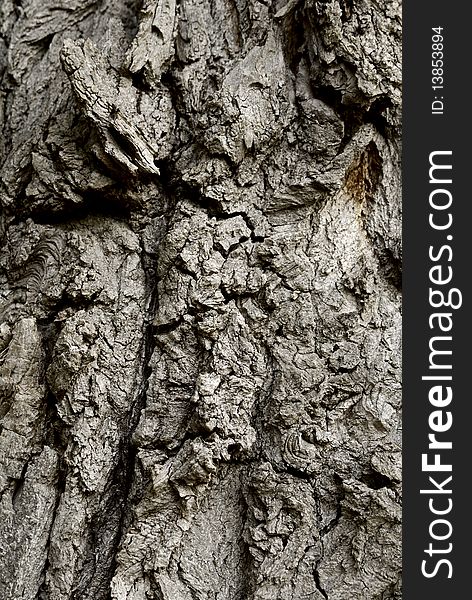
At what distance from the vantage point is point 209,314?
151cm

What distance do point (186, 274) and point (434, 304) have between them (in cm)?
50

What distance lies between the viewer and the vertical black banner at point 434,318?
1434mm

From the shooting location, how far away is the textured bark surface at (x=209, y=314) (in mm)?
1451

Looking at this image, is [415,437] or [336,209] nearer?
[415,437]

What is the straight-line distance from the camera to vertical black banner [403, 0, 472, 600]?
143 centimetres

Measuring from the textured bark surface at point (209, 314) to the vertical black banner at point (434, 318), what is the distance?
0.12 feet

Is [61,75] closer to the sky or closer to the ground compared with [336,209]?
closer to the sky

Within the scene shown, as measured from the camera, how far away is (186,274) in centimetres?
154

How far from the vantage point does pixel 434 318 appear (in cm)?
151

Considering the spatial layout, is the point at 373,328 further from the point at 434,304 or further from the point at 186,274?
the point at 186,274

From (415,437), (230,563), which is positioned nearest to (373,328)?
(415,437)

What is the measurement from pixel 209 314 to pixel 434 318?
45 centimetres

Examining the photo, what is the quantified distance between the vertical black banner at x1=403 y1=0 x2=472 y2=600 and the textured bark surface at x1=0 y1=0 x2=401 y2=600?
38mm

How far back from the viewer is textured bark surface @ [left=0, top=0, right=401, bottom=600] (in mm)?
1451
